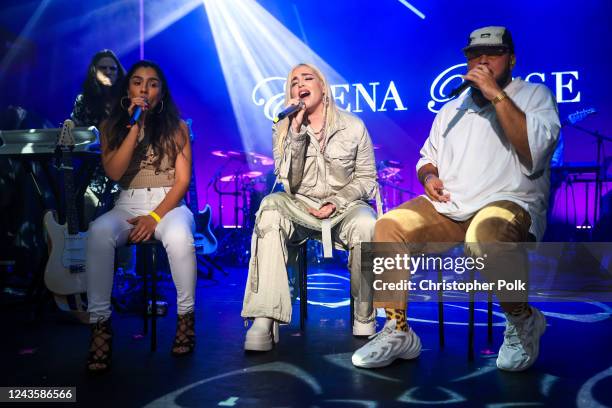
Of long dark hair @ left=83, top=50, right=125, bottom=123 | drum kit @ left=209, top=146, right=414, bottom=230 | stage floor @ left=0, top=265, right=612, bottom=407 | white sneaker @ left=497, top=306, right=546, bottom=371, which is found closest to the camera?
stage floor @ left=0, top=265, right=612, bottom=407

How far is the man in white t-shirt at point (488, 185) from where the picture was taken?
1.80m

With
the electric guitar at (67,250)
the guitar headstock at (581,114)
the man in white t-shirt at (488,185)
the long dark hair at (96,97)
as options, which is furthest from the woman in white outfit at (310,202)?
the guitar headstock at (581,114)

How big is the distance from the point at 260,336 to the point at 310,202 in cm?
64

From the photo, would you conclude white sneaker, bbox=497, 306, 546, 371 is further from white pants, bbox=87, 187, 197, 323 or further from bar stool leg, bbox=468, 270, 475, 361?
white pants, bbox=87, 187, 197, 323

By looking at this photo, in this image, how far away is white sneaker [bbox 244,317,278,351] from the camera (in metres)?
2.06

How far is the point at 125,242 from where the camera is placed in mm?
2146

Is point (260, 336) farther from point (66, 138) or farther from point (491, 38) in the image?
point (66, 138)

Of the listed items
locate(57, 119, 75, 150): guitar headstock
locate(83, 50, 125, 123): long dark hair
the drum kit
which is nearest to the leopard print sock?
locate(57, 119, 75, 150): guitar headstock

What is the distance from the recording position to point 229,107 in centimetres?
691

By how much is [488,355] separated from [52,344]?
179 centimetres

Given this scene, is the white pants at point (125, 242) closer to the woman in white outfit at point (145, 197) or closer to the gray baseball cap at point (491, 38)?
the woman in white outfit at point (145, 197)

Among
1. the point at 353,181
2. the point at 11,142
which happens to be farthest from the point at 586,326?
the point at 11,142

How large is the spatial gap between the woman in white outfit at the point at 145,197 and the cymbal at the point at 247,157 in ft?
11.4

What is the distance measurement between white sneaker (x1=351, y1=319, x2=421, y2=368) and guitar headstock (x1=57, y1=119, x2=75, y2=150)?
1.88m
